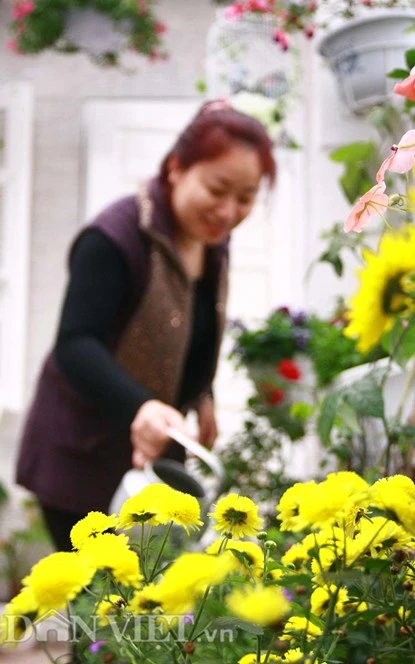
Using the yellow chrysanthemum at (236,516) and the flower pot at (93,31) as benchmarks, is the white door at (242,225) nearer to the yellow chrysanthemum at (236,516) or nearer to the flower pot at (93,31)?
the flower pot at (93,31)

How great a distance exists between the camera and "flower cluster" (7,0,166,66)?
4.03 m

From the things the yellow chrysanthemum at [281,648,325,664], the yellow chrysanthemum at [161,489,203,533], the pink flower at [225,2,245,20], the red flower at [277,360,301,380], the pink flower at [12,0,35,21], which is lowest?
the red flower at [277,360,301,380]

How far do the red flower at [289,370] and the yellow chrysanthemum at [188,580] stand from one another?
97.6 inches

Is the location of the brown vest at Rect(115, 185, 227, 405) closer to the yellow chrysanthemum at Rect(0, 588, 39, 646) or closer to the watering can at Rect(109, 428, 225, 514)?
the watering can at Rect(109, 428, 225, 514)

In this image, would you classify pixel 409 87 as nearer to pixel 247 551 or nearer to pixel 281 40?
pixel 247 551


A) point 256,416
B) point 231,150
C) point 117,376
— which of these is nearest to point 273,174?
point 231,150

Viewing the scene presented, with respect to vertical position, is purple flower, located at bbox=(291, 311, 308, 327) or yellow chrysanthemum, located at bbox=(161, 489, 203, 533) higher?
yellow chrysanthemum, located at bbox=(161, 489, 203, 533)

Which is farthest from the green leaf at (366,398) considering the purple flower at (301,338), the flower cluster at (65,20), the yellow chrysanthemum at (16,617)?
the flower cluster at (65,20)

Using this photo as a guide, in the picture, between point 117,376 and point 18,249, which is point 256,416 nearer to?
point 117,376

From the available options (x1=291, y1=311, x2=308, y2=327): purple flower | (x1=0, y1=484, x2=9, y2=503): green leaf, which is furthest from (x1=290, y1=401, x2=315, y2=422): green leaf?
(x1=0, y1=484, x2=9, y2=503): green leaf

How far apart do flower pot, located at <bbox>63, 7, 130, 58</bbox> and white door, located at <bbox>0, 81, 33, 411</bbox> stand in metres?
0.53

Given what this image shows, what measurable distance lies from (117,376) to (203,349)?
16.9 inches

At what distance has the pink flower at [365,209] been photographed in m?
0.45

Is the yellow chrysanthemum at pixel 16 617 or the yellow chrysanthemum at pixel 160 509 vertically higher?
the yellow chrysanthemum at pixel 160 509
